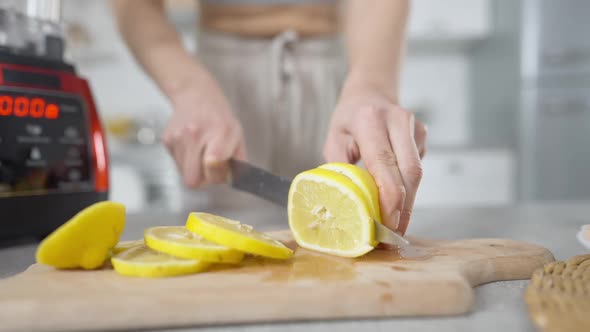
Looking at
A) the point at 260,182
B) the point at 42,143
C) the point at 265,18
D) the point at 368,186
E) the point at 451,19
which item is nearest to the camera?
the point at 368,186

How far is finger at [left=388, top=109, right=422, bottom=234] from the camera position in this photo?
778 mm

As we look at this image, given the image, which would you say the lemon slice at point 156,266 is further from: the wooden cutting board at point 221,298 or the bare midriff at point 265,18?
the bare midriff at point 265,18

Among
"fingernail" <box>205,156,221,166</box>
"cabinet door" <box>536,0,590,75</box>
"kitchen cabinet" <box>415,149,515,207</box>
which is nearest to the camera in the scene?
"fingernail" <box>205,156,221,166</box>

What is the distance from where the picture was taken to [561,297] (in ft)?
1.66

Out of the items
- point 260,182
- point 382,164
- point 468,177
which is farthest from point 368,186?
point 468,177

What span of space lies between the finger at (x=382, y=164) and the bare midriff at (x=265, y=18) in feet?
2.35

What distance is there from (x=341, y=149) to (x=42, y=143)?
1.72ft

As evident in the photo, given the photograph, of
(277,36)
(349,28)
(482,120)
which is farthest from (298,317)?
(482,120)

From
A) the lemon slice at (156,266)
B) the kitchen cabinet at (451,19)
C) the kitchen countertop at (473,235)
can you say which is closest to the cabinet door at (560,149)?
the kitchen cabinet at (451,19)

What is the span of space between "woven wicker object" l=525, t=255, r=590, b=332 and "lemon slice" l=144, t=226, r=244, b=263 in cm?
34

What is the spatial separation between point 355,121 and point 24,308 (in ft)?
1.82

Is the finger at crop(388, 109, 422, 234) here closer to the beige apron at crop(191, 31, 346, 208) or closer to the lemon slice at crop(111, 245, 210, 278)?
the lemon slice at crop(111, 245, 210, 278)

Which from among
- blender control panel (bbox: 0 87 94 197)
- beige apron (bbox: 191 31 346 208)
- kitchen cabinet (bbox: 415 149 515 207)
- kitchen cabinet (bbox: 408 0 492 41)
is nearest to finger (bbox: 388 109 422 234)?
blender control panel (bbox: 0 87 94 197)

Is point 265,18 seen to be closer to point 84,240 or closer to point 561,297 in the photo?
point 84,240
